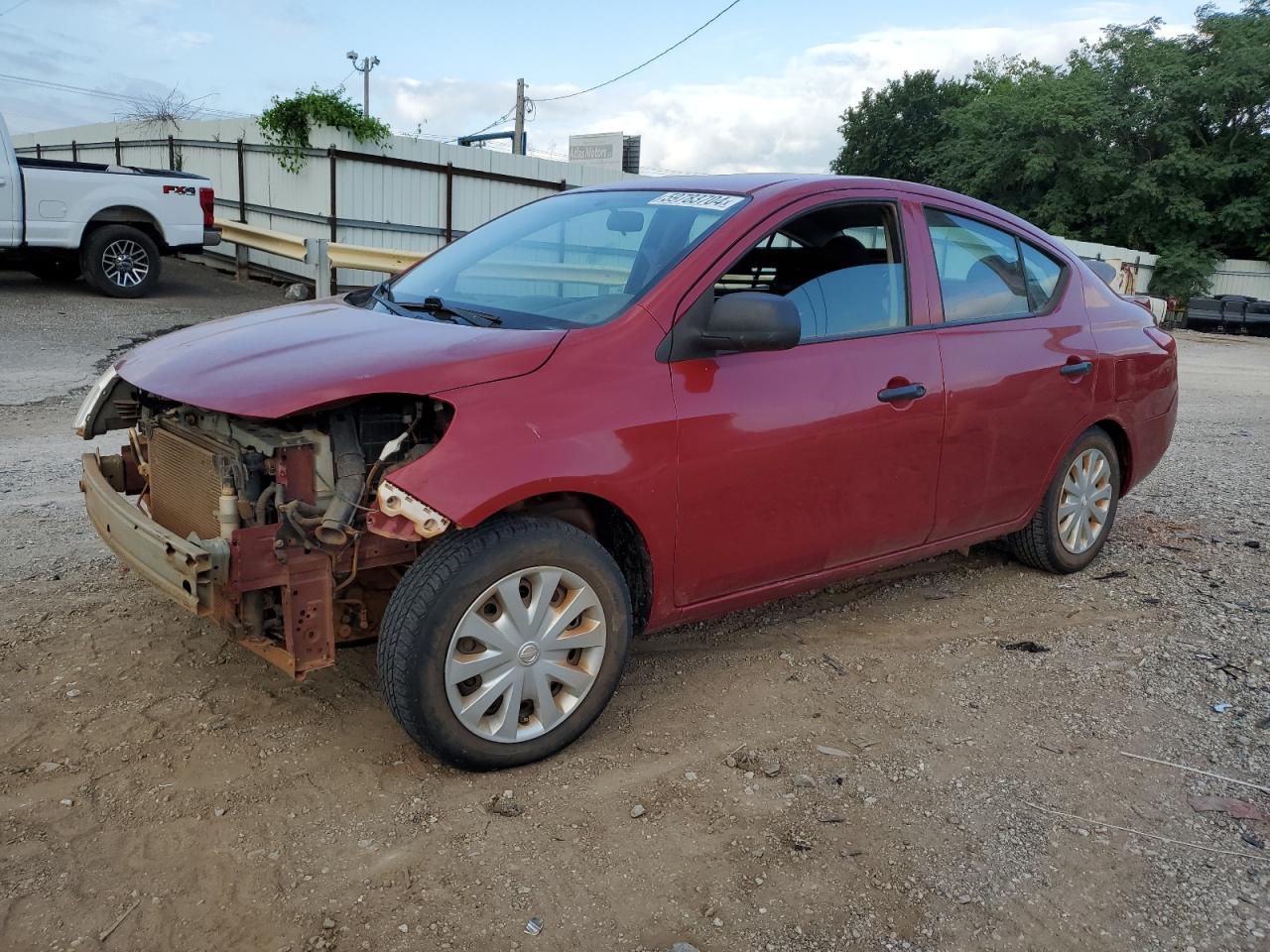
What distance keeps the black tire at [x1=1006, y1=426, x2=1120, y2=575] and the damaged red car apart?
265 mm

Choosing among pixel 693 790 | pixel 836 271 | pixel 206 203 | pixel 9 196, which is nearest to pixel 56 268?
pixel 9 196

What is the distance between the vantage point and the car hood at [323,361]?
2893 mm

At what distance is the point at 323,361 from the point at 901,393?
209 centimetres

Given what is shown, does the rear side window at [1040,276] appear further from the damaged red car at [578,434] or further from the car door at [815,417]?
the car door at [815,417]

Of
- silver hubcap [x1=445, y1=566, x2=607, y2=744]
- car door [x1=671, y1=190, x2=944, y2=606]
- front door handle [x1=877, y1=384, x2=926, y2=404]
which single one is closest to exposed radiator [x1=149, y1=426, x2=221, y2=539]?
silver hubcap [x1=445, y1=566, x2=607, y2=744]

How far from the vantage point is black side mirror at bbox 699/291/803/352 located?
329 centimetres

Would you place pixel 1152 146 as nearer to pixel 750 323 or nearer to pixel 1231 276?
pixel 1231 276

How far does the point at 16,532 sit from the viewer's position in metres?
4.93

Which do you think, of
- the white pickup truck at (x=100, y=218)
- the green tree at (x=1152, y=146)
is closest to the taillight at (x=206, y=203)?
the white pickup truck at (x=100, y=218)

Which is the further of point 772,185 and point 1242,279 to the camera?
point 1242,279

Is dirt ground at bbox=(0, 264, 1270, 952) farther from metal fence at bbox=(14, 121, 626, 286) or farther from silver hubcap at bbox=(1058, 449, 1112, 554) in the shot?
metal fence at bbox=(14, 121, 626, 286)

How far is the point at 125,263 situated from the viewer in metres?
13.0

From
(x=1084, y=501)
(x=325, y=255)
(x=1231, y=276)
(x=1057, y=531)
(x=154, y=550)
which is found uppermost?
(x=1231, y=276)

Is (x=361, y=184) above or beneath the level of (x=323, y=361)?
above
